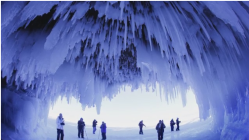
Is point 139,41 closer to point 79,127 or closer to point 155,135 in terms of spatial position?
point 79,127

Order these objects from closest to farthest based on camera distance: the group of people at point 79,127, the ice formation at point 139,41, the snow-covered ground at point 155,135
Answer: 1. the ice formation at point 139,41
2. the group of people at point 79,127
3. the snow-covered ground at point 155,135

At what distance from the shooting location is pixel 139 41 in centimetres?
456

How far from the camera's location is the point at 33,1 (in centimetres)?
294

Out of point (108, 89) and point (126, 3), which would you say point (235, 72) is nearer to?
point (126, 3)

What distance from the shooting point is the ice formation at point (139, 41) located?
10.9ft

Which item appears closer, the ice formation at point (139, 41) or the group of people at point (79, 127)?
Answer: the ice formation at point (139, 41)

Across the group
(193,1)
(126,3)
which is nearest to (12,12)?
(126,3)

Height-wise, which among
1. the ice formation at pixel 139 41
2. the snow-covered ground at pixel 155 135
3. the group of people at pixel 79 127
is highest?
the ice formation at pixel 139 41

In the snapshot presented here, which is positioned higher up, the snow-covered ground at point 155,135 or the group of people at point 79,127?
the group of people at point 79,127

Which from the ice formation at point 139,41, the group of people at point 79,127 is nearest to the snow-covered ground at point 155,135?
the group of people at point 79,127

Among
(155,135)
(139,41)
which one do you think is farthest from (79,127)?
(139,41)

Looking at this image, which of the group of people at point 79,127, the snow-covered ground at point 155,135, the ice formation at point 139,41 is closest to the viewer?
the ice formation at point 139,41

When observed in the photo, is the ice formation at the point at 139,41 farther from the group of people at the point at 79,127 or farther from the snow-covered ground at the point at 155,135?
the snow-covered ground at the point at 155,135

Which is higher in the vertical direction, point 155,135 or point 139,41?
point 139,41
